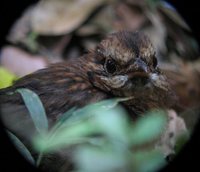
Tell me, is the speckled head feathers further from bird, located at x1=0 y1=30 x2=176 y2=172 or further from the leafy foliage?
the leafy foliage

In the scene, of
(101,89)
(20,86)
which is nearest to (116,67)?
(101,89)

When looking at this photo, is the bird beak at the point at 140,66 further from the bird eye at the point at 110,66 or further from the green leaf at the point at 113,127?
the green leaf at the point at 113,127

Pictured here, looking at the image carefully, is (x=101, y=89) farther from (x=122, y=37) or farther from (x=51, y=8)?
(x=51, y=8)

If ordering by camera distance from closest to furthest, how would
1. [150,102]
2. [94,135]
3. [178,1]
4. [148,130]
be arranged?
[148,130], [94,135], [150,102], [178,1]

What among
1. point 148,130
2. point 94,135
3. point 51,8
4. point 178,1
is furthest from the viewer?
point 51,8

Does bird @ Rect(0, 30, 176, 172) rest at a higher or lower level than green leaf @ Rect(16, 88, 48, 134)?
lower

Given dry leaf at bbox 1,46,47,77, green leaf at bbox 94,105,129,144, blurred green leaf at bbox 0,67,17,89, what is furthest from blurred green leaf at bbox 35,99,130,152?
dry leaf at bbox 1,46,47,77

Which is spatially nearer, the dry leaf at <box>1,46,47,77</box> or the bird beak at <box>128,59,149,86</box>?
the bird beak at <box>128,59,149,86</box>

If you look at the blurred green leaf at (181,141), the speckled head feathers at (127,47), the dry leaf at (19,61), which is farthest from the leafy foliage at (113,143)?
the dry leaf at (19,61)
